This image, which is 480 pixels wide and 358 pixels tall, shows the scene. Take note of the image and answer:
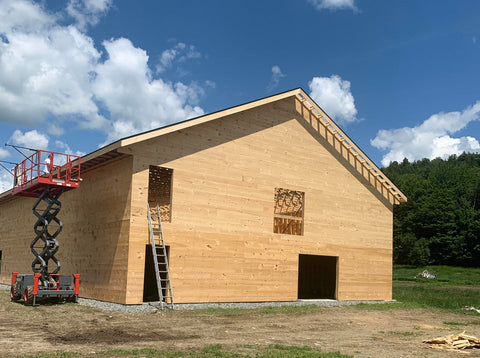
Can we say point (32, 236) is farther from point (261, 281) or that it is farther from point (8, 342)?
point (8, 342)

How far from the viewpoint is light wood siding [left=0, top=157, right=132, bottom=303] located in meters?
15.8

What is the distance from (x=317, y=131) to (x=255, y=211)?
17.1ft

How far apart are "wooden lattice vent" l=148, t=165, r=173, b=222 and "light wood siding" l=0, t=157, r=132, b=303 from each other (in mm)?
2337

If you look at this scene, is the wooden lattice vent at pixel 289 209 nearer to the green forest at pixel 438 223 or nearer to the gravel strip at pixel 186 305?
the gravel strip at pixel 186 305

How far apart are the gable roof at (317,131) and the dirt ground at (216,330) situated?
16.7 ft

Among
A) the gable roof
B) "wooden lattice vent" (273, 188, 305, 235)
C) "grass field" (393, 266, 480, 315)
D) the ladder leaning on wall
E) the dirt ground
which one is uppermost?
the gable roof

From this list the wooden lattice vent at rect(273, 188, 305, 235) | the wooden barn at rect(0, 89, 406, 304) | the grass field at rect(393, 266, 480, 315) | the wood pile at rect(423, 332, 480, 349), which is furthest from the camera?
the grass field at rect(393, 266, 480, 315)

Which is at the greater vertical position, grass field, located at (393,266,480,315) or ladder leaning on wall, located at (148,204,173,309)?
ladder leaning on wall, located at (148,204,173,309)

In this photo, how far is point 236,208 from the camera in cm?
1798

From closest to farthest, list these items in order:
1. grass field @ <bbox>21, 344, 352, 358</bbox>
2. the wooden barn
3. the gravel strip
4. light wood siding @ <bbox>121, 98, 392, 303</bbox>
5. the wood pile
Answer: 1. grass field @ <bbox>21, 344, 352, 358</bbox>
2. the wood pile
3. the gravel strip
4. the wooden barn
5. light wood siding @ <bbox>121, 98, 392, 303</bbox>

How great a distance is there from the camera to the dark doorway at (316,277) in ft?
84.0

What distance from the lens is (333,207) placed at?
2123cm

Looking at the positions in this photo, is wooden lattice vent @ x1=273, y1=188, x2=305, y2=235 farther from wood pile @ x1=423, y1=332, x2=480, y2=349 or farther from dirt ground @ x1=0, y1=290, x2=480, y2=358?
wood pile @ x1=423, y1=332, x2=480, y2=349

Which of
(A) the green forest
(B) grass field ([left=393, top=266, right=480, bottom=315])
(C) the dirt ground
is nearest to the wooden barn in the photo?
(C) the dirt ground
